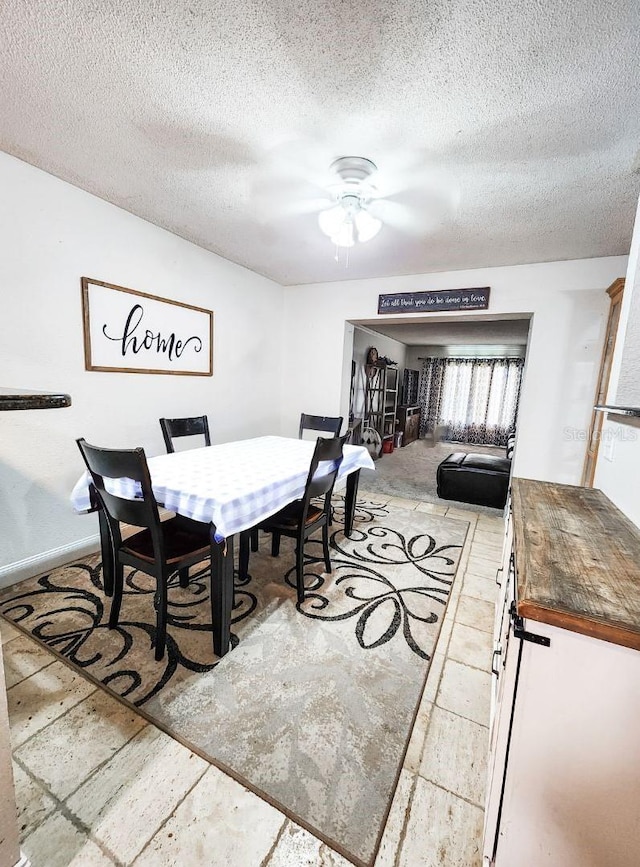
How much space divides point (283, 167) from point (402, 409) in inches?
235

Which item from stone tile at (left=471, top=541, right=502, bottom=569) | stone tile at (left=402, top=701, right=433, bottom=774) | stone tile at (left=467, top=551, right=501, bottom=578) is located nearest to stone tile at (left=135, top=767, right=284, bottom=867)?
stone tile at (left=402, top=701, right=433, bottom=774)

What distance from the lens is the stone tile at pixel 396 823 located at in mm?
936

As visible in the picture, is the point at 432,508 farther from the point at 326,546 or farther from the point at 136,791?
the point at 136,791

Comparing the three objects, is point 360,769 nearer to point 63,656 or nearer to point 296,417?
point 63,656

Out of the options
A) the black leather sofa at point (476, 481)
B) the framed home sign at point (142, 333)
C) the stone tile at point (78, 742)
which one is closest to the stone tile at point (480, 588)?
the black leather sofa at point (476, 481)

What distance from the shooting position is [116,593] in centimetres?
166

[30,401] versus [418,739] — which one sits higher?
[30,401]

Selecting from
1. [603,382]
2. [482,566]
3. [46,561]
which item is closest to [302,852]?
[482,566]

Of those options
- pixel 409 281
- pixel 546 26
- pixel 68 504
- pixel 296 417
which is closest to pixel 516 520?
pixel 546 26

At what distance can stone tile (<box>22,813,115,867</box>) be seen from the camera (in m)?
0.90

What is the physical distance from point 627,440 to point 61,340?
2939 mm

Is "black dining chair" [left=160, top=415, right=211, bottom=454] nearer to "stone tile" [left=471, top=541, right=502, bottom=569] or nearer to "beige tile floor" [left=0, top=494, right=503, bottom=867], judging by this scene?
"beige tile floor" [left=0, top=494, right=503, bottom=867]

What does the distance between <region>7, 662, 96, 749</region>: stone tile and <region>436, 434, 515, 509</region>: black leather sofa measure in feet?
11.2

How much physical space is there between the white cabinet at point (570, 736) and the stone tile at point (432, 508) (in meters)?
2.80
